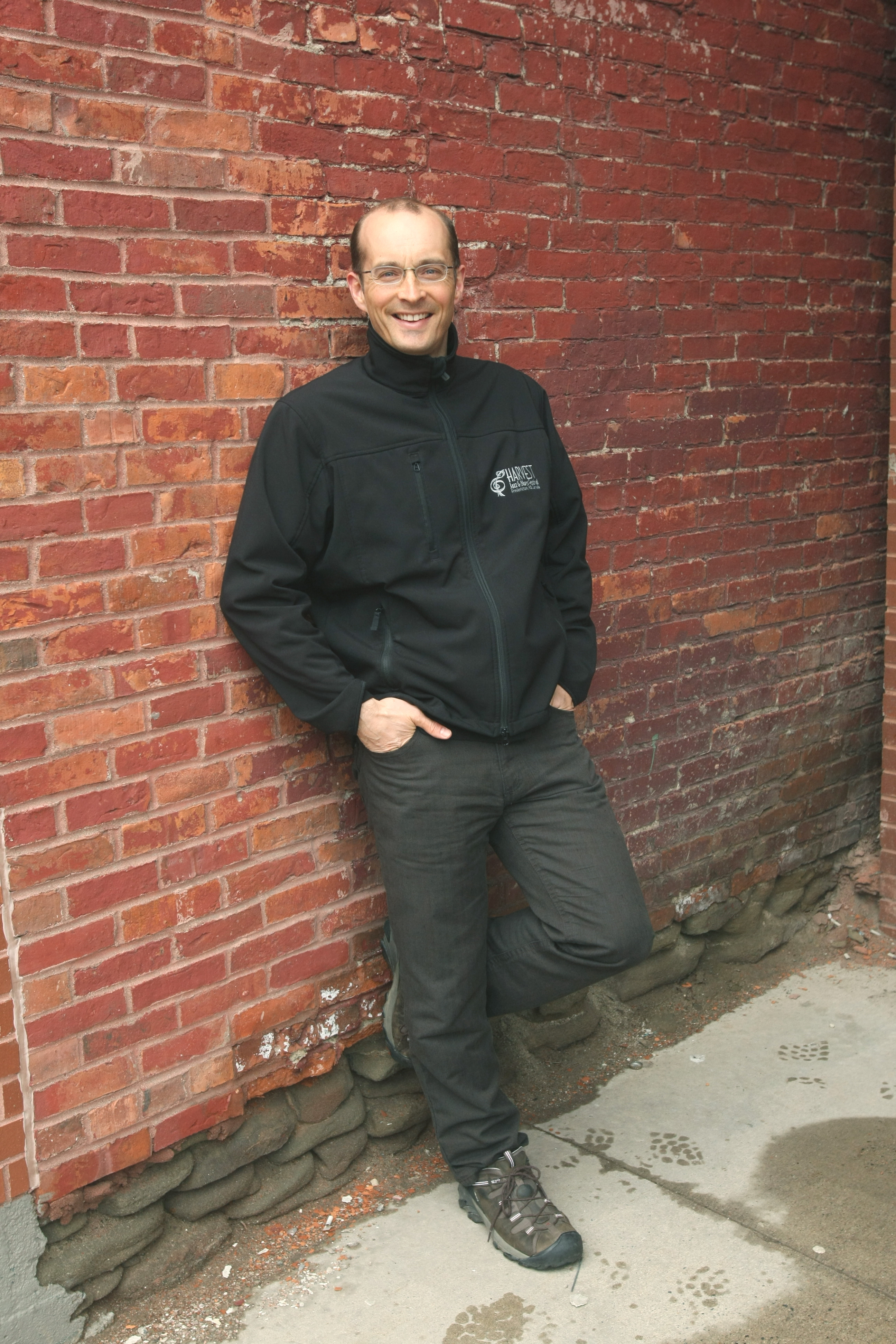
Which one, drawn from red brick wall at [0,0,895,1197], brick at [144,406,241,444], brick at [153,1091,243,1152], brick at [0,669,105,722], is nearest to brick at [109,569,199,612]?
red brick wall at [0,0,895,1197]

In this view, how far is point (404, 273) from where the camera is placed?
2.66 m

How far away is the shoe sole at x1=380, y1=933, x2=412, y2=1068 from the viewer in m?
3.00

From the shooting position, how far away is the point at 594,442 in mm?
3559

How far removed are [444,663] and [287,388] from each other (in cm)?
72

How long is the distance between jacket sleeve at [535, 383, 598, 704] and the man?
10 cm

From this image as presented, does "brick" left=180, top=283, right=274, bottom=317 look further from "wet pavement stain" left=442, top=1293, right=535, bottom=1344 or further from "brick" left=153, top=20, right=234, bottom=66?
"wet pavement stain" left=442, top=1293, right=535, bottom=1344

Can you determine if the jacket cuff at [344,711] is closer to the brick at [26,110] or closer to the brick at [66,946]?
the brick at [66,946]

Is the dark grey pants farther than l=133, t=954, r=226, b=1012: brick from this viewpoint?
Yes

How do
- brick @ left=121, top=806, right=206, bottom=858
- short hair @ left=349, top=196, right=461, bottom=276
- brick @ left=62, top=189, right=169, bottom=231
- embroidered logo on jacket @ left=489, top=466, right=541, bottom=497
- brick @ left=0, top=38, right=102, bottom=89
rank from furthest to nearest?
embroidered logo on jacket @ left=489, top=466, right=541, bottom=497 < short hair @ left=349, top=196, right=461, bottom=276 < brick @ left=121, top=806, right=206, bottom=858 < brick @ left=62, top=189, right=169, bottom=231 < brick @ left=0, top=38, right=102, bottom=89

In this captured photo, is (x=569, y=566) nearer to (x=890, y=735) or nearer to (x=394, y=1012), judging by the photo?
(x=394, y=1012)

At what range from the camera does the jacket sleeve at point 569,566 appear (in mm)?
3062

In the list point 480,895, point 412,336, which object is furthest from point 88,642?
point 480,895

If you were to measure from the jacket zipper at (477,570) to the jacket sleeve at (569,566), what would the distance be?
1.06 feet

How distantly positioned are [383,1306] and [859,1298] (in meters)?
1.01
